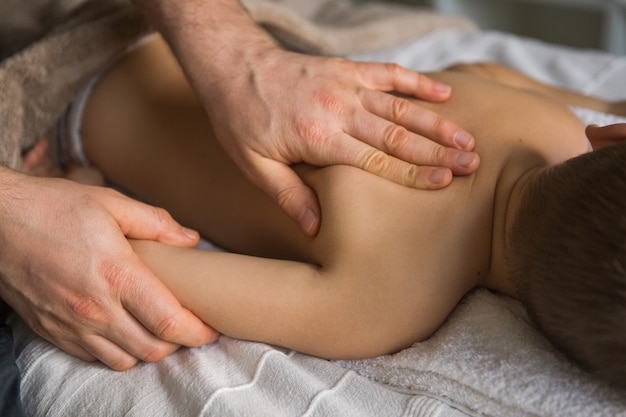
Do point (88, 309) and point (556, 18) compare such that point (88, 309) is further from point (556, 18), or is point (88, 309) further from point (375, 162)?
point (556, 18)

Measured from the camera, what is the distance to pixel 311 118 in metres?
0.96

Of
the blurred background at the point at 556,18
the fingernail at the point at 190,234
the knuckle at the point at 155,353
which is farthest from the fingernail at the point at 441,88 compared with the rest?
the blurred background at the point at 556,18

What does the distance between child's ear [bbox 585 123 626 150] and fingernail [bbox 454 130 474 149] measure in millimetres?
137

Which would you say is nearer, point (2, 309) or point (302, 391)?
point (302, 391)

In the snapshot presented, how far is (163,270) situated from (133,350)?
0.10 metres

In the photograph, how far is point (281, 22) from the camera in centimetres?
138

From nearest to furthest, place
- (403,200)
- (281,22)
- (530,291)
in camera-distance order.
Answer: (530,291)
(403,200)
(281,22)

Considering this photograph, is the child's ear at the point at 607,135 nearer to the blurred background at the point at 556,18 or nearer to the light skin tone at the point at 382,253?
the light skin tone at the point at 382,253

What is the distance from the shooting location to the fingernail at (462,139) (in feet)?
3.08

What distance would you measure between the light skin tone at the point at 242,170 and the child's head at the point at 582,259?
157mm

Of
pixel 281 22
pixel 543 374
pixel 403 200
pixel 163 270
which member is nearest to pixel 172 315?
pixel 163 270

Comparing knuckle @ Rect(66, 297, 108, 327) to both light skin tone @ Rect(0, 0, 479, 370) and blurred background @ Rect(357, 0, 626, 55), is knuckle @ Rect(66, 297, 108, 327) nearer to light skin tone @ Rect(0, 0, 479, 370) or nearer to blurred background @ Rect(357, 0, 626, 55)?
light skin tone @ Rect(0, 0, 479, 370)

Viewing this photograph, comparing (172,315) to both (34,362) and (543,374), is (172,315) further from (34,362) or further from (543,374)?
(543,374)

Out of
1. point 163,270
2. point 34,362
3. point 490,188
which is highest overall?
point 490,188
